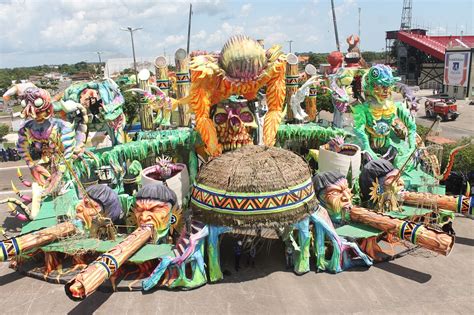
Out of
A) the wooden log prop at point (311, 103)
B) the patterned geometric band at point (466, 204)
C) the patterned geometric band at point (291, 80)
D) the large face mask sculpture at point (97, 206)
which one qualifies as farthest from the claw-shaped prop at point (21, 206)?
the wooden log prop at point (311, 103)

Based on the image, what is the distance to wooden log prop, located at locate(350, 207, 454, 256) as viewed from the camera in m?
9.94

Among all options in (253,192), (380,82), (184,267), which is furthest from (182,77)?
(184,267)

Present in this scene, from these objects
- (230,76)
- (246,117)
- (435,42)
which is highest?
(435,42)

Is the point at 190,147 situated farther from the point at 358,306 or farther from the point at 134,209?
the point at 358,306

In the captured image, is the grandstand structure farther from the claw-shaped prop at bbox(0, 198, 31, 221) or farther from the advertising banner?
the claw-shaped prop at bbox(0, 198, 31, 221)

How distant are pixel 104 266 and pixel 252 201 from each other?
3.64m

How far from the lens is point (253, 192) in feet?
32.1

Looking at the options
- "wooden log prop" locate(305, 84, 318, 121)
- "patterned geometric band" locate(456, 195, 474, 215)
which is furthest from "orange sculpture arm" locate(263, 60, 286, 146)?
"wooden log prop" locate(305, 84, 318, 121)

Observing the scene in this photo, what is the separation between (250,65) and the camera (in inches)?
489

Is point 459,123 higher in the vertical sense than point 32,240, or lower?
lower

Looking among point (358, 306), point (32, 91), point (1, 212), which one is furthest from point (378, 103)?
point (1, 212)

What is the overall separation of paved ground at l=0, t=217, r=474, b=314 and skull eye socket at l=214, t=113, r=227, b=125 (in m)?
4.78

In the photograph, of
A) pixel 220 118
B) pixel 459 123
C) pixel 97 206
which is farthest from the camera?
pixel 459 123

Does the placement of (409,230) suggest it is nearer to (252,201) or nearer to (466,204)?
(466,204)
